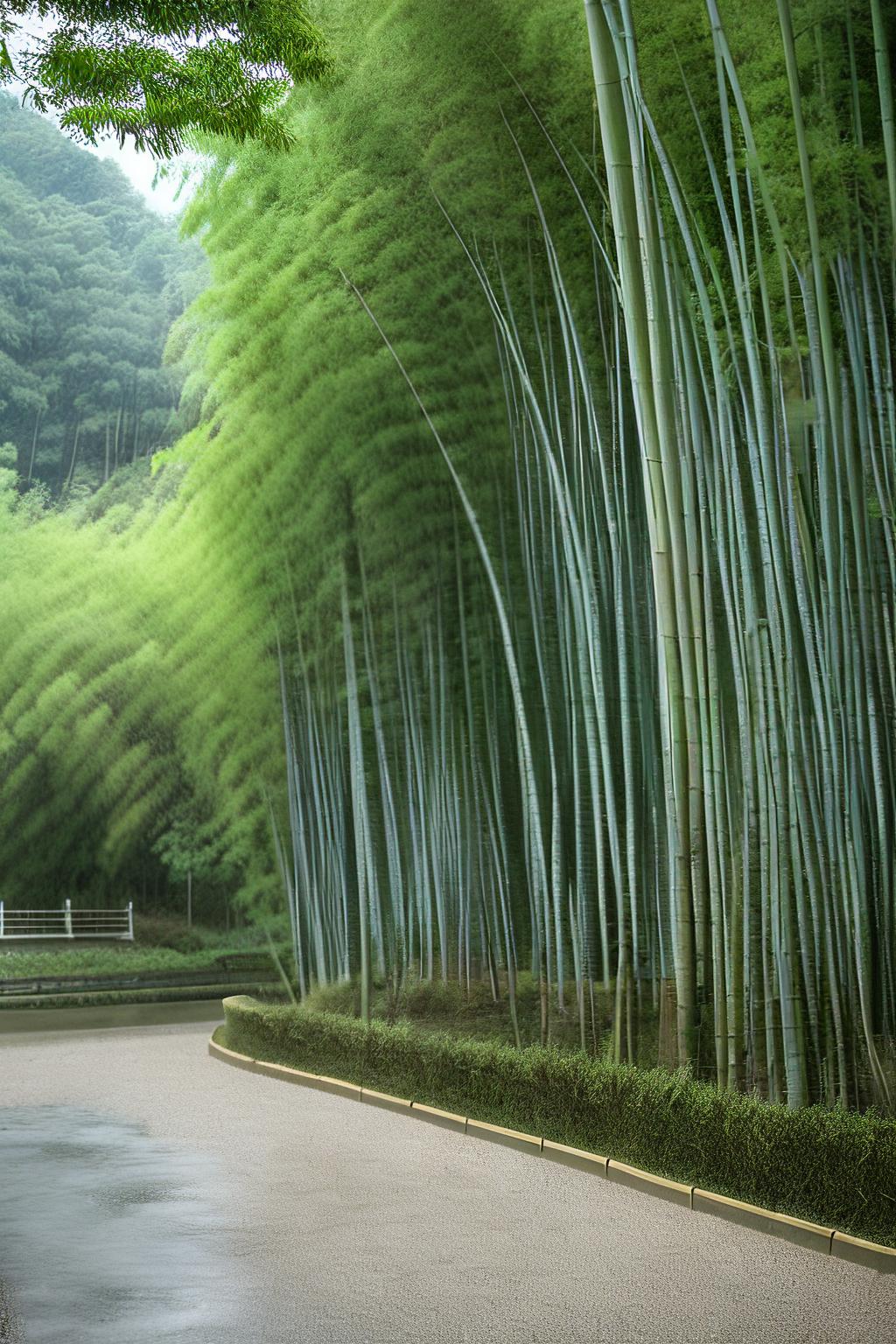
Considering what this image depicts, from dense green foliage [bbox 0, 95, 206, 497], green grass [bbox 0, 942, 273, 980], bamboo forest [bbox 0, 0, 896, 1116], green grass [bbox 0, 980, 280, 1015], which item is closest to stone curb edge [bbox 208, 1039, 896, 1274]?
Answer: bamboo forest [bbox 0, 0, 896, 1116]

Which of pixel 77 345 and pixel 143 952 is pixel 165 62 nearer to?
pixel 143 952

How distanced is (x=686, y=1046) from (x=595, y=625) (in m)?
1.34

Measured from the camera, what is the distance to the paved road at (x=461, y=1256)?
8.55 ft

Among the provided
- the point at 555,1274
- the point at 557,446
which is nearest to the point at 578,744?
the point at 557,446

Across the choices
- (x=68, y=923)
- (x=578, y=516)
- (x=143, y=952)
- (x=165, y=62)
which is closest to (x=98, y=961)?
(x=68, y=923)

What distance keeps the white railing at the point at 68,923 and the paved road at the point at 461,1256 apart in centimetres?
878

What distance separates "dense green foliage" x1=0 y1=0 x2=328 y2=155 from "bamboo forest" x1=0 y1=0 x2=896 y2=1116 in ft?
0.46

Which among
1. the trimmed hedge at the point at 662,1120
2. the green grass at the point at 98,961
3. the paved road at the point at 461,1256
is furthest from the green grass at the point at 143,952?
the paved road at the point at 461,1256

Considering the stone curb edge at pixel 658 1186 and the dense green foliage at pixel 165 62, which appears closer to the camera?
the stone curb edge at pixel 658 1186

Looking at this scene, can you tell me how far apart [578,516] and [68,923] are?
382 inches

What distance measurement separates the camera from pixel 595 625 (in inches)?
183

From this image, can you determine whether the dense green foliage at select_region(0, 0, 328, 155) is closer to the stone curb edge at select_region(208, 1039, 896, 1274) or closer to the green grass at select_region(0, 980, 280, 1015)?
the stone curb edge at select_region(208, 1039, 896, 1274)

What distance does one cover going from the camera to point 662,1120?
3832 millimetres

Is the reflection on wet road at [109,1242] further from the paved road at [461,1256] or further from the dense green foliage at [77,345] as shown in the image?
the dense green foliage at [77,345]
